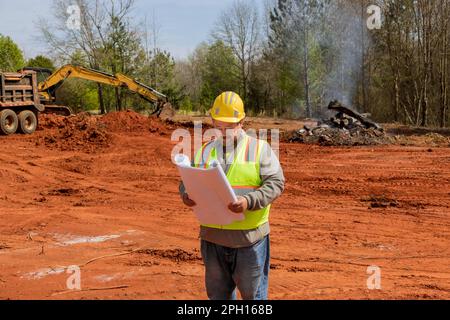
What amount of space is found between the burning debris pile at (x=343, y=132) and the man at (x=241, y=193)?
13.4 m

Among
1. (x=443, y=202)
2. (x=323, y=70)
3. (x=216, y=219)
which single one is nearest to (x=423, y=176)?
(x=443, y=202)

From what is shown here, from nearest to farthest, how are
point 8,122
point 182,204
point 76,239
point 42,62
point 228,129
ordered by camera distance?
point 228,129 → point 76,239 → point 182,204 → point 8,122 → point 42,62

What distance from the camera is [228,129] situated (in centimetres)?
333

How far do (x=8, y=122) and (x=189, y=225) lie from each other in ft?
39.4

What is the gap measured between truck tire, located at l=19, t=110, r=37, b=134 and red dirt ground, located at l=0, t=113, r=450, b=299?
3060mm

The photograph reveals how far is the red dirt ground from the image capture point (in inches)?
211

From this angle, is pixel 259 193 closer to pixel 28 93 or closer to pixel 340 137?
pixel 340 137

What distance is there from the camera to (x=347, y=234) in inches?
283

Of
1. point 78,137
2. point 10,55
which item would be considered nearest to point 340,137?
point 78,137

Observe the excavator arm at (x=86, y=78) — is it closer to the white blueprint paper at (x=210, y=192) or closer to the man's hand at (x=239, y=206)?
the white blueprint paper at (x=210, y=192)

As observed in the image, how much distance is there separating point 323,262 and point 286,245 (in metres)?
0.83

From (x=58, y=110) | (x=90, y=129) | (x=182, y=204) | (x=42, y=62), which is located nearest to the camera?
(x=182, y=204)

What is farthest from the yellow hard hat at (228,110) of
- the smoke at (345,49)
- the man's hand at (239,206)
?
the smoke at (345,49)

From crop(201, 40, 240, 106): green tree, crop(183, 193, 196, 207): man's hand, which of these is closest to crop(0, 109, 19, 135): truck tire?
crop(183, 193, 196, 207): man's hand
